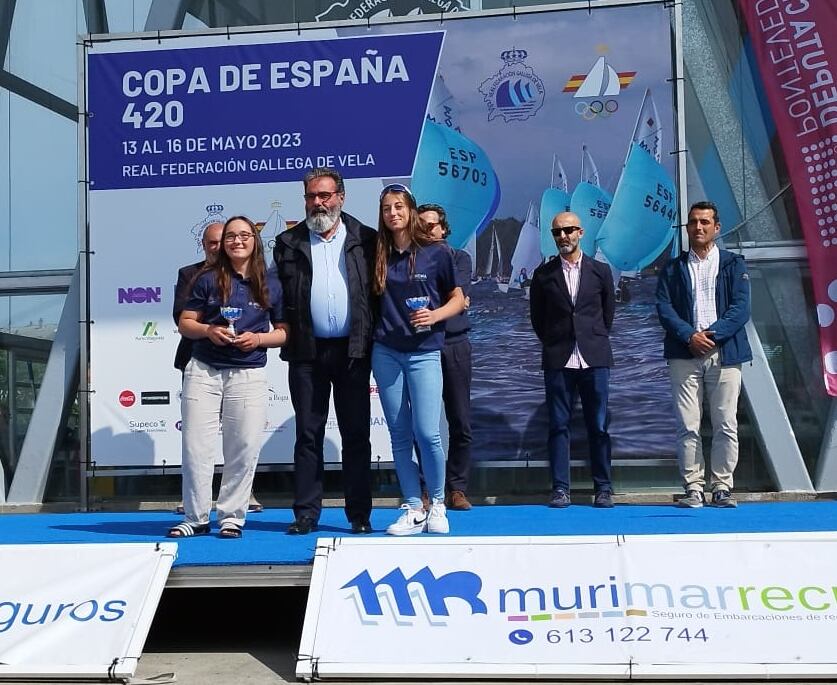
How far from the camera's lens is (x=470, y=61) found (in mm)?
6090

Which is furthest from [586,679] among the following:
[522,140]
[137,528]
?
[522,140]

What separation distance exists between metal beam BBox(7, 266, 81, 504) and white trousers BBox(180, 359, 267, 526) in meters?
2.45

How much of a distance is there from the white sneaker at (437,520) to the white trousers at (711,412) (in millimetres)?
1697

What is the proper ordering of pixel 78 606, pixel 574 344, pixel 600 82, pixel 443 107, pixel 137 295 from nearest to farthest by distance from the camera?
1. pixel 78 606
2. pixel 574 344
3. pixel 600 82
4. pixel 443 107
5. pixel 137 295

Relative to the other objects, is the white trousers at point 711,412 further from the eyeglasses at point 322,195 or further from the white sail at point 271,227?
the white sail at point 271,227

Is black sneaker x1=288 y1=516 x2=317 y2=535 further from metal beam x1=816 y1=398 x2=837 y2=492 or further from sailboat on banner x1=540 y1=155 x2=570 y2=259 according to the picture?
metal beam x1=816 y1=398 x2=837 y2=492

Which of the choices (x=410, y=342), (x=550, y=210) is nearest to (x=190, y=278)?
(x=410, y=342)

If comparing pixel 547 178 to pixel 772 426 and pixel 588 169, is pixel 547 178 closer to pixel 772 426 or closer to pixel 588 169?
pixel 588 169

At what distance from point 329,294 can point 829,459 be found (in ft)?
11.4

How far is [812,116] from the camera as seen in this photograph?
607cm

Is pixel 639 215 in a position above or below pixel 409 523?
above

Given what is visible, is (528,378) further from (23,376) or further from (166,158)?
(23,376)

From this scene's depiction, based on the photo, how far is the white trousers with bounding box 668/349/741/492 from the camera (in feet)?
17.2

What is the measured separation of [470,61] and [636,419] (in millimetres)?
2361
